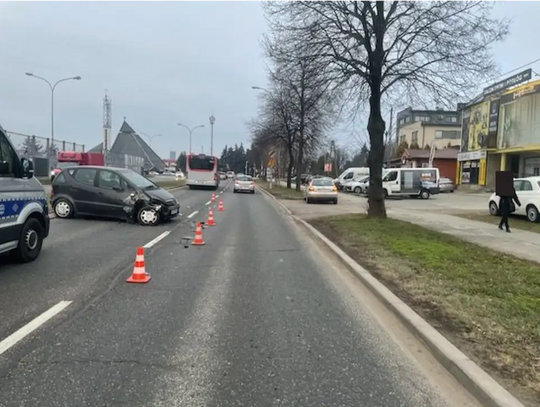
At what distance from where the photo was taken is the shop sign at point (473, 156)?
43.7 m

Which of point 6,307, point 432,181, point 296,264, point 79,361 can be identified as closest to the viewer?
point 79,361

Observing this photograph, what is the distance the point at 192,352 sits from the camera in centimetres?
427

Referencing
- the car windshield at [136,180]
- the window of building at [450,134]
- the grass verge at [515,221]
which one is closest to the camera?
the car windshield at [136,180]

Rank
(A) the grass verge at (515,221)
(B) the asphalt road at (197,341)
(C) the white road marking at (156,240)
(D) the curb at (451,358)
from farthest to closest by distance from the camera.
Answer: (A) the grass verge at (515,221)
(C) the white road marking at (156,240)
(B) the asphalt road at (197,341)
(D) the curb at (451,358)

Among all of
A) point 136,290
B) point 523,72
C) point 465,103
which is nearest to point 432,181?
point 523,72

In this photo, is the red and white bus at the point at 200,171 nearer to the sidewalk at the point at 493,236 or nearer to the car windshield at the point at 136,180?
the car windshield at the point at 136,180

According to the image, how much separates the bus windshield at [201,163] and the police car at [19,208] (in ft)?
116

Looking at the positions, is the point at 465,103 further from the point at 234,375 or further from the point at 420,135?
the point at 420,135

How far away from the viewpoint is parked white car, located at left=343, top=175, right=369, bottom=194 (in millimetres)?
43188

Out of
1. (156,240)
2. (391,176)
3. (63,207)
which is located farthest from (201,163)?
(156,240)

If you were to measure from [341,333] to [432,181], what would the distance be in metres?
33.9

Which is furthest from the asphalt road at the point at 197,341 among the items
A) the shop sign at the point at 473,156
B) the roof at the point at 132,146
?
the roof at the point at 132,146

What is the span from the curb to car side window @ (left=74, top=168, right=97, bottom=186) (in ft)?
33.6

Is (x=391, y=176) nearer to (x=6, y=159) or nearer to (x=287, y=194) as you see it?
(x=287, y=194)
